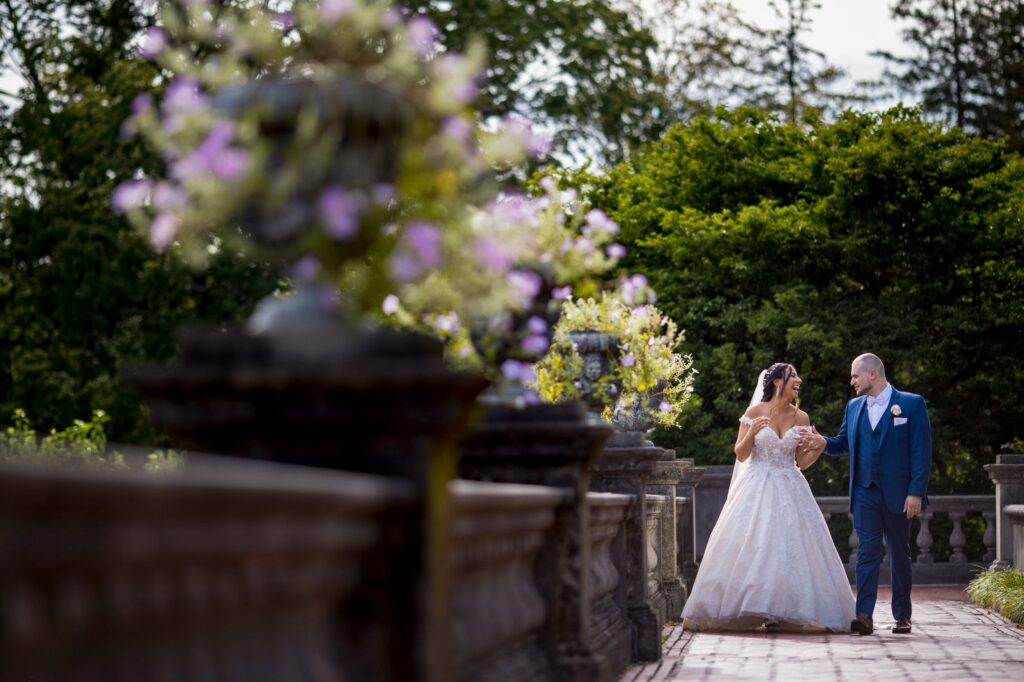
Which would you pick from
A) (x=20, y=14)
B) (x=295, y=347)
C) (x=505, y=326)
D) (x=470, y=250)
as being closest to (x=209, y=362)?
(x=295, y=347)

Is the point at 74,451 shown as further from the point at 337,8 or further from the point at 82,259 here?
the point at 82,259

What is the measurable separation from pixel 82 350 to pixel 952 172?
1628 centimetres

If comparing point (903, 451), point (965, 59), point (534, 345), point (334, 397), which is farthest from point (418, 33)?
point (965, 59)

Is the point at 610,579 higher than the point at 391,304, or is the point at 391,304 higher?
the point at 391,304

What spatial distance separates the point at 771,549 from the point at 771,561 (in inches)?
5.0

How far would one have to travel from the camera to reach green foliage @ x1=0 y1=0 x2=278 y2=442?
2627 centimetres

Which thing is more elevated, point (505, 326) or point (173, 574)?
point (505, 326)

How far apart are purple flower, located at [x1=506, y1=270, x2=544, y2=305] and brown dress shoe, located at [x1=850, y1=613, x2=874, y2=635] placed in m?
6.49

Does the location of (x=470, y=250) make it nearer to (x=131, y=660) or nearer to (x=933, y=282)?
(x=131, y=660)

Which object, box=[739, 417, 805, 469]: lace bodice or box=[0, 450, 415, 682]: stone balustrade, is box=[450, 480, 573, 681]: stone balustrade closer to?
box=[0, 450, 415, 682]: stone balustrade

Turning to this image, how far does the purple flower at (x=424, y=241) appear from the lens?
4109mm

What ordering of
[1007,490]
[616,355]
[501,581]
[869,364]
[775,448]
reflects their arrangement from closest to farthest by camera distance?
[501,581], [616,355], [869,364], [775,448], [1007,490]

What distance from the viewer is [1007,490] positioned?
60.0 ft

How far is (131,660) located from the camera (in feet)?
8.73
